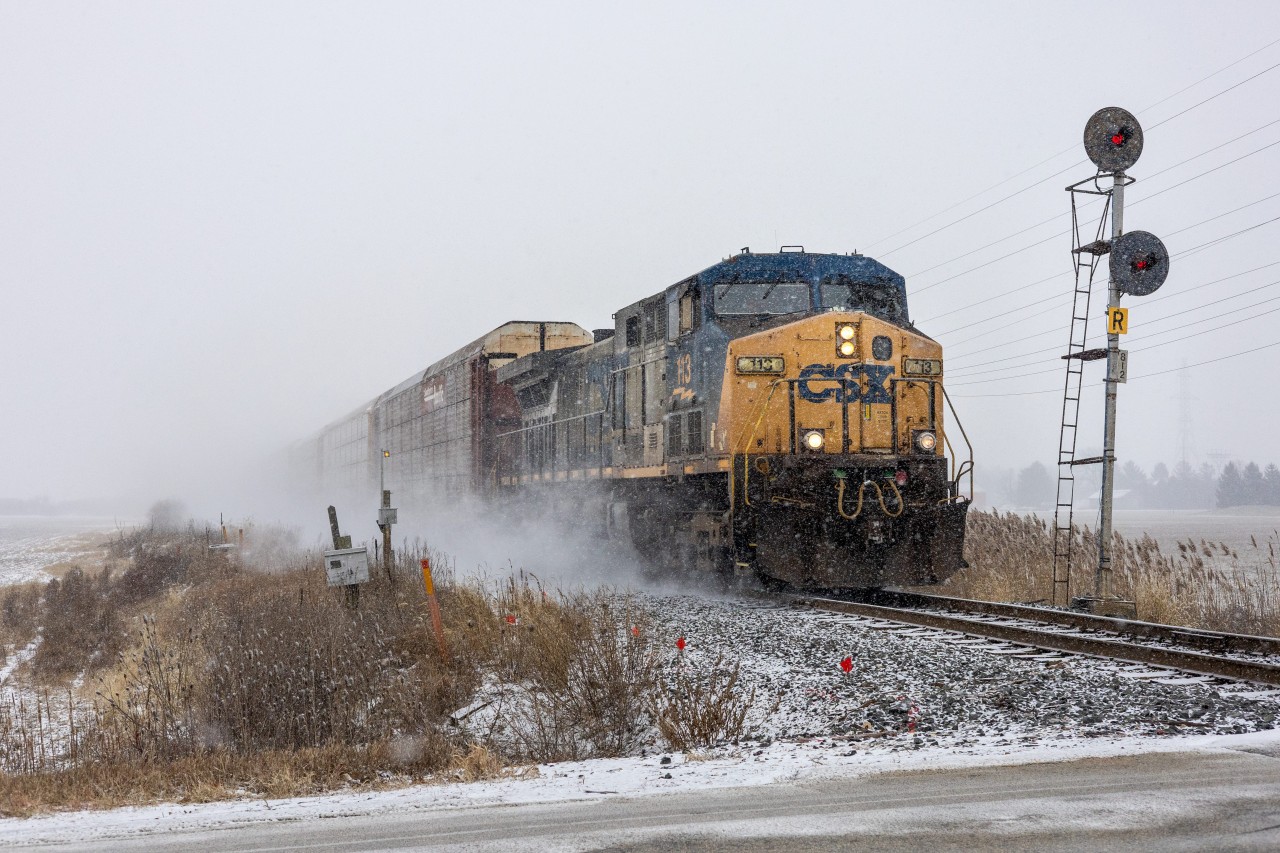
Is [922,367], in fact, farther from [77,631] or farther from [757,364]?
[77,631]

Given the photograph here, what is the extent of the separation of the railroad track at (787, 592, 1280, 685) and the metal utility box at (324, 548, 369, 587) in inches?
185

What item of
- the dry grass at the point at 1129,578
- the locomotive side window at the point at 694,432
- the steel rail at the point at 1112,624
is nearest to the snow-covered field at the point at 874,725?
the steel rail at the point at 1112,624

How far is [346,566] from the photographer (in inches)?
410

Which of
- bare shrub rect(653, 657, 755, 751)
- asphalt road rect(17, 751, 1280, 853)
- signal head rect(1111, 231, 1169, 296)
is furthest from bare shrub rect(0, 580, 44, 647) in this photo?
signal head rect(1111, 231, 1169, 296)

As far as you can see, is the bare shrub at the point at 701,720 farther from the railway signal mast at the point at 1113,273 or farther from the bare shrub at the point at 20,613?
the bare shrub at the point at 20,613

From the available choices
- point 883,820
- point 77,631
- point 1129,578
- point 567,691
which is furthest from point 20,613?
point 883,820

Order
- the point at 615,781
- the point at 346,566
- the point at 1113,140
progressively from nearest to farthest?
the point at 615,781
the point at 346,566
the point at 1113,140

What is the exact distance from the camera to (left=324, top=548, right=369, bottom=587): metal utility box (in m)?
10.3

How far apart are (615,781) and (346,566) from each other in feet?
19.9

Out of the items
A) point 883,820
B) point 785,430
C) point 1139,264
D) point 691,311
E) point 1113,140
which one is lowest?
point 883,820

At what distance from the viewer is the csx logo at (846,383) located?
38.2ft

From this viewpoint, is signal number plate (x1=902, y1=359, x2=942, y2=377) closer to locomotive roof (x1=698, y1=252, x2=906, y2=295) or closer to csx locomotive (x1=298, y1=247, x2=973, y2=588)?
csx locomotive (x1=298, y1=247, x2=973, y2=588)

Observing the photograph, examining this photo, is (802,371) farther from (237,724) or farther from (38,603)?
(38,603)

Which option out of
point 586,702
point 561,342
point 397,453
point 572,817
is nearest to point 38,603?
point 397,453
